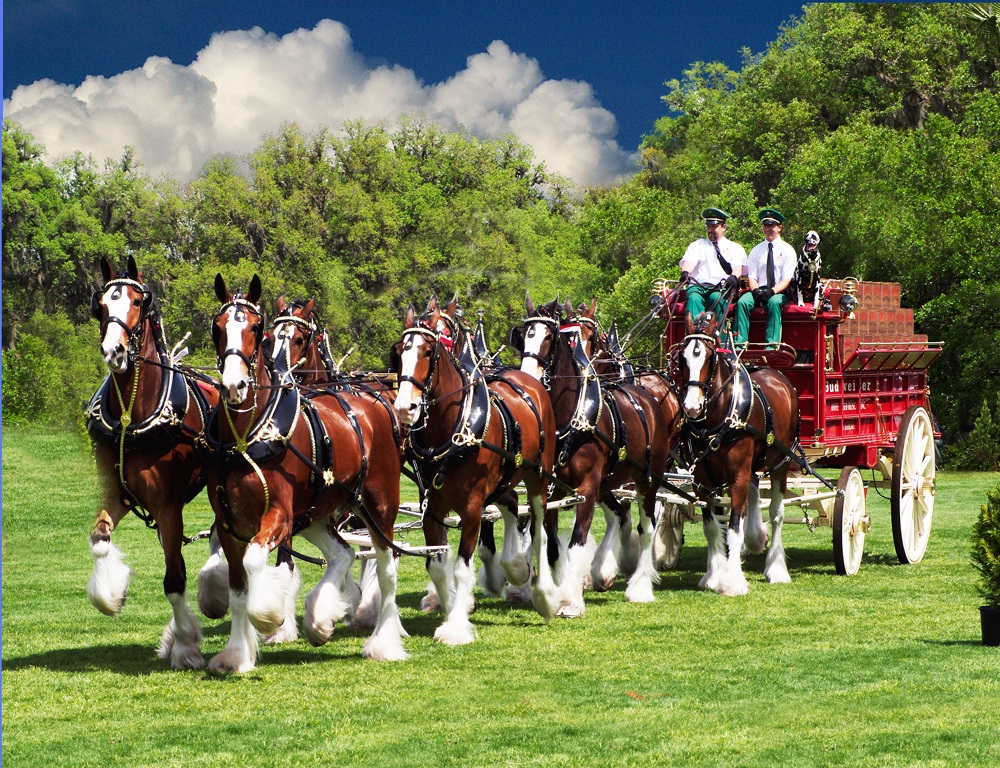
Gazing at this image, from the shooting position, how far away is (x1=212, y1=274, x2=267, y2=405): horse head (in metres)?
6.73

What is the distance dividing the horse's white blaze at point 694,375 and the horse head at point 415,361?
2.90m

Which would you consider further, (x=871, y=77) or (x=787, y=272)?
(x=871, y=77)

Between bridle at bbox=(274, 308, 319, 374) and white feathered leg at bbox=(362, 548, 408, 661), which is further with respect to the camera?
bridle at bbox=(274, 308, 319, 374)

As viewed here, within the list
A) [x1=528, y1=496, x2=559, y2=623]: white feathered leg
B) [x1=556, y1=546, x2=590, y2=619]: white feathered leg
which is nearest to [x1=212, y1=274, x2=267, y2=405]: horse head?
[x1=528, y1=496, x2=559, y2=623]: white feathered leg

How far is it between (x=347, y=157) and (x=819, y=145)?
19.4m

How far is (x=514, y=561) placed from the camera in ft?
29.3

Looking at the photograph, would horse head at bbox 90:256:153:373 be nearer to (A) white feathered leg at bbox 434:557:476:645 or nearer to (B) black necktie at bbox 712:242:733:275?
(A) white feathered leg at bbox 434:557:476:645

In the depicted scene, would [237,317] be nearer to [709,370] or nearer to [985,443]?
[709,370]

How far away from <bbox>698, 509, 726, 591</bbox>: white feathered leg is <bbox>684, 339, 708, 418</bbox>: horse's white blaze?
115 cm

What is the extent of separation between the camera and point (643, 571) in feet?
33.6

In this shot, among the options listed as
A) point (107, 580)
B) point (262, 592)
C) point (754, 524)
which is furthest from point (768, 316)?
point (107, 580)

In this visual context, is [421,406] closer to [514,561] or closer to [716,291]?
[514,561]

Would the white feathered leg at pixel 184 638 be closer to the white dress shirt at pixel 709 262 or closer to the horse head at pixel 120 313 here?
the horse head at pixel 120 313

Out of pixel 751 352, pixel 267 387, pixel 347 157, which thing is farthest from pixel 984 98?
pixel 267 387
